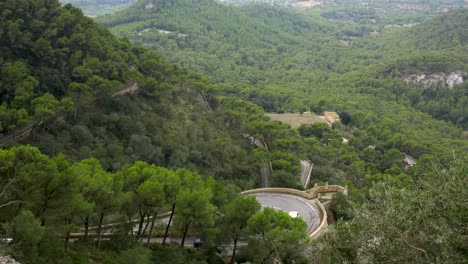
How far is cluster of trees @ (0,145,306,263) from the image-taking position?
13.7 metres

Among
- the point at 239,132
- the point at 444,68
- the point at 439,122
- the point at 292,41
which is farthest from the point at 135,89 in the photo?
the point at 292,41

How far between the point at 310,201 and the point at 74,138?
15.8m

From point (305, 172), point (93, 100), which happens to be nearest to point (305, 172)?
point (305, 172)

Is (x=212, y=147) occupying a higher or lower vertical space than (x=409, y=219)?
lower

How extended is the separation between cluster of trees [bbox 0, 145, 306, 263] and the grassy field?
37455 millimetres

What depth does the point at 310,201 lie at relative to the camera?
28359 millimetres

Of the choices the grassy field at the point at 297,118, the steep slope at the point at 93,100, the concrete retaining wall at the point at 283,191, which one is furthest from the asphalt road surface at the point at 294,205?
the grassy field at the point at 297,118

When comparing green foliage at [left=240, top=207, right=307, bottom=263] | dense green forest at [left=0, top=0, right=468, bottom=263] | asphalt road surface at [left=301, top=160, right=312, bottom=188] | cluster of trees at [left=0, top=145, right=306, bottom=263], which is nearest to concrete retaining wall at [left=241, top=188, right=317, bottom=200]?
dense green forest at [left=0, top=0, right=468, bottom=263]

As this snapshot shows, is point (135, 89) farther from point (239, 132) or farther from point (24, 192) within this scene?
point (24, 192)

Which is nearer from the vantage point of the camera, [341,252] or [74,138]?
[341,252]

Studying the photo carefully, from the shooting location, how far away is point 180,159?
3133 cm

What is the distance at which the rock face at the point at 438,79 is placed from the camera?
91.8 m

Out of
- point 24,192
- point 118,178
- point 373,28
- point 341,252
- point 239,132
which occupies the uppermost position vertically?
point 341,252

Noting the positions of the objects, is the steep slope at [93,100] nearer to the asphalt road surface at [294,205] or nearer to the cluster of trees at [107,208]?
the asphalt road surface at [294,205]
